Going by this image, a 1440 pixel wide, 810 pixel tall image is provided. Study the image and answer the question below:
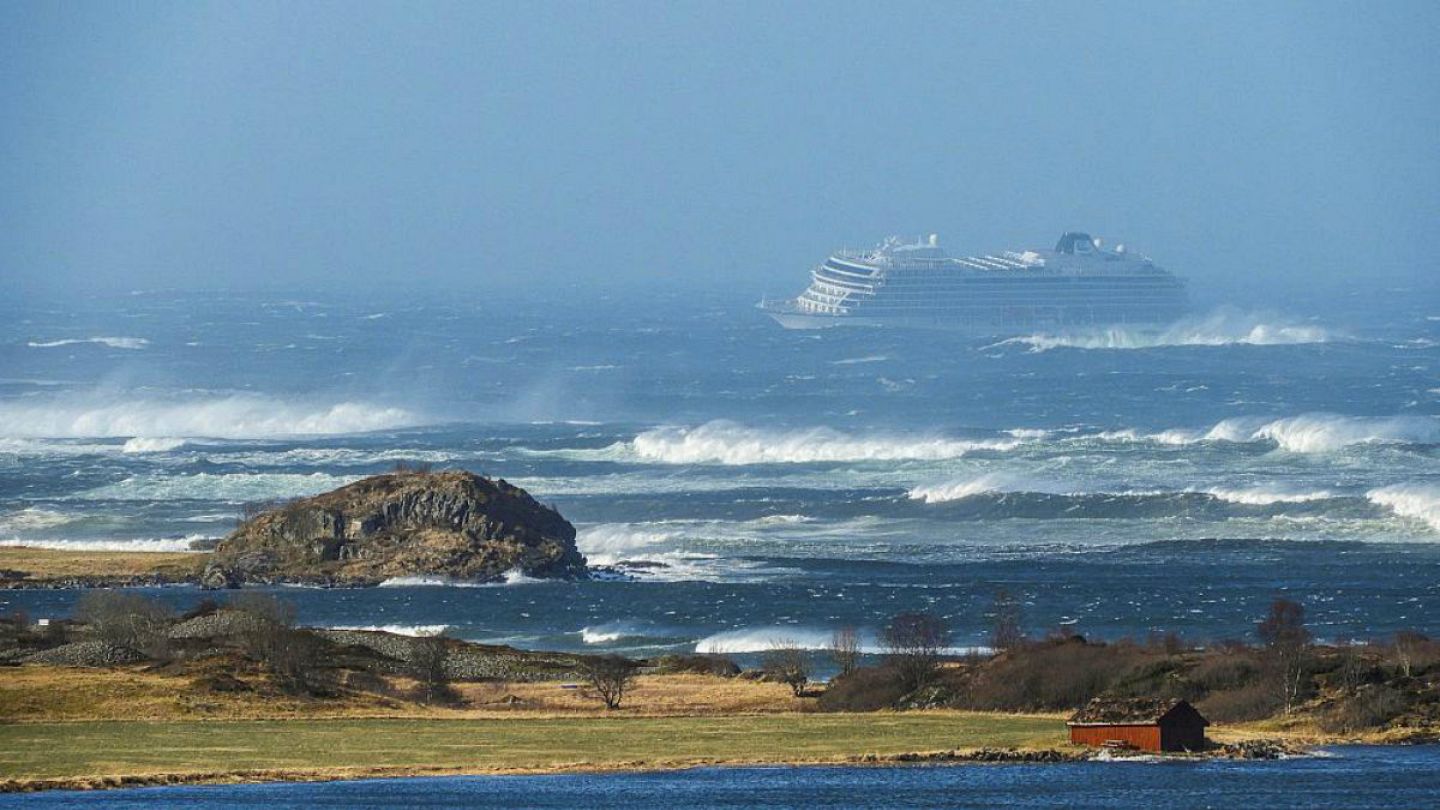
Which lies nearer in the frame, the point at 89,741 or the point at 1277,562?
the point at 89,741

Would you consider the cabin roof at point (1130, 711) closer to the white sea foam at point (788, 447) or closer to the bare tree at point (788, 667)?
the bare tree at point (788, 667)

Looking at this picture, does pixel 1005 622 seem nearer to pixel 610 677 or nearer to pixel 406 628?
pixel 610 677

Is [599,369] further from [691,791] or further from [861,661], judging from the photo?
[691,791]

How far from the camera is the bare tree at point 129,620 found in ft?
189

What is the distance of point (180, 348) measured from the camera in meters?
179

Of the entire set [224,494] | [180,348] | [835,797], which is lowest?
[835,797]

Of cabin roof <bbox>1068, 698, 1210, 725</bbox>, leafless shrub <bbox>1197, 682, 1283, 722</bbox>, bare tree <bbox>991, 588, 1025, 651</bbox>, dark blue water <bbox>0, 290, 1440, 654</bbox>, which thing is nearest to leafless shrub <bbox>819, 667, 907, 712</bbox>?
bare tree <bbox>991, 588, 1025, 651</bbox>

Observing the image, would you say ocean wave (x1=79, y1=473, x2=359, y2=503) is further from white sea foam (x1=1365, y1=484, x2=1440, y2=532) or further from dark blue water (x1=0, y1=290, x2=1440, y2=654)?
white sea foam (x1=1365, y1=484, x2=1440, y2=532)

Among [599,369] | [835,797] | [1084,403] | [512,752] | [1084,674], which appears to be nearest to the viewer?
[835,797]

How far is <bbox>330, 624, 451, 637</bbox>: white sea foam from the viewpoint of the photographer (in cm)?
6409

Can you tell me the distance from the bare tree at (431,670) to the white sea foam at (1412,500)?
32.6m

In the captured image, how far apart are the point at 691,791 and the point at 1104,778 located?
624 cm

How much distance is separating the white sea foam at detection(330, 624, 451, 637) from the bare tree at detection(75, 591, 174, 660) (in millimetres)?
4620

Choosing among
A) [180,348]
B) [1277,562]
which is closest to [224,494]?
[1277,562]
